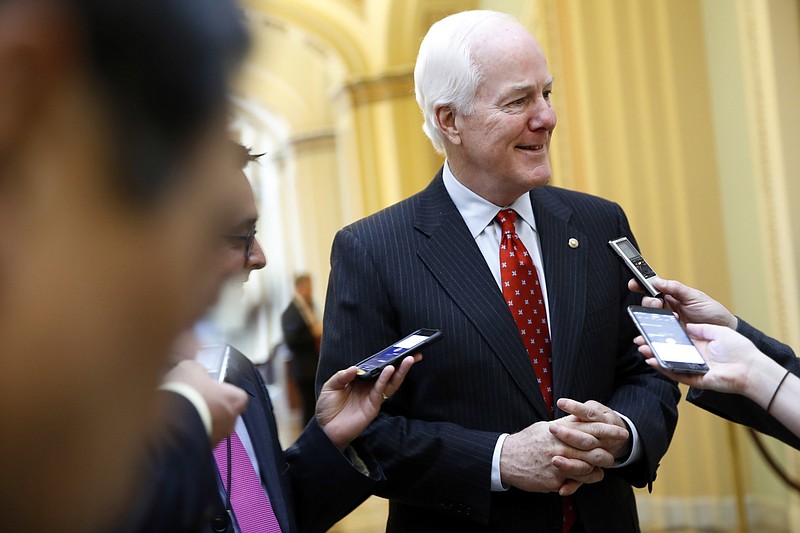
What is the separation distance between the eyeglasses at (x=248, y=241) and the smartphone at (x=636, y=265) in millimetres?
979

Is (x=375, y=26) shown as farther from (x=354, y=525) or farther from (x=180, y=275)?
(x=180, y=275)

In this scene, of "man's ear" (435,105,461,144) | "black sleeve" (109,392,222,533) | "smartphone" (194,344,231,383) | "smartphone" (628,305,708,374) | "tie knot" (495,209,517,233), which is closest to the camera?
"black sleeve" (109,392,222,533)

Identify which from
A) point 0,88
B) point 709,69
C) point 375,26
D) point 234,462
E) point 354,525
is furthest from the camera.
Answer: point 375,26

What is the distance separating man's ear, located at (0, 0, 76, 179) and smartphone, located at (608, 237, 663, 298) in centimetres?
209

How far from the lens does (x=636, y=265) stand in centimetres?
245

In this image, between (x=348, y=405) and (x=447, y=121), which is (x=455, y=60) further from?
(x=348, y=405)

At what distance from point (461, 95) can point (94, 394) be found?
2.37 m

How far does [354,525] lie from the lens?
7668 mm

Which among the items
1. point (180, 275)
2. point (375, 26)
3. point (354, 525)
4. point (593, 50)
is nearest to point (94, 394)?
point (180, 275)

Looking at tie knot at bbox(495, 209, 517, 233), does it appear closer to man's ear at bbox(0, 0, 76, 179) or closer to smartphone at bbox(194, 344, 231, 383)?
smartphone at bbox(194, 344, 231, 383)

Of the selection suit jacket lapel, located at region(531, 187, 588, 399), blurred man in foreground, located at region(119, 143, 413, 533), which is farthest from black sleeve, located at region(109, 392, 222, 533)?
suit jacket lapel, located at region(531, 187, 588, 399)

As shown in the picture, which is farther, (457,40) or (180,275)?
(457,40)

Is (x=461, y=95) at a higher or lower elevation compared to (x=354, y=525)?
higher

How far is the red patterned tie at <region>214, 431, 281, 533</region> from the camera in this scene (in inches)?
76.7
